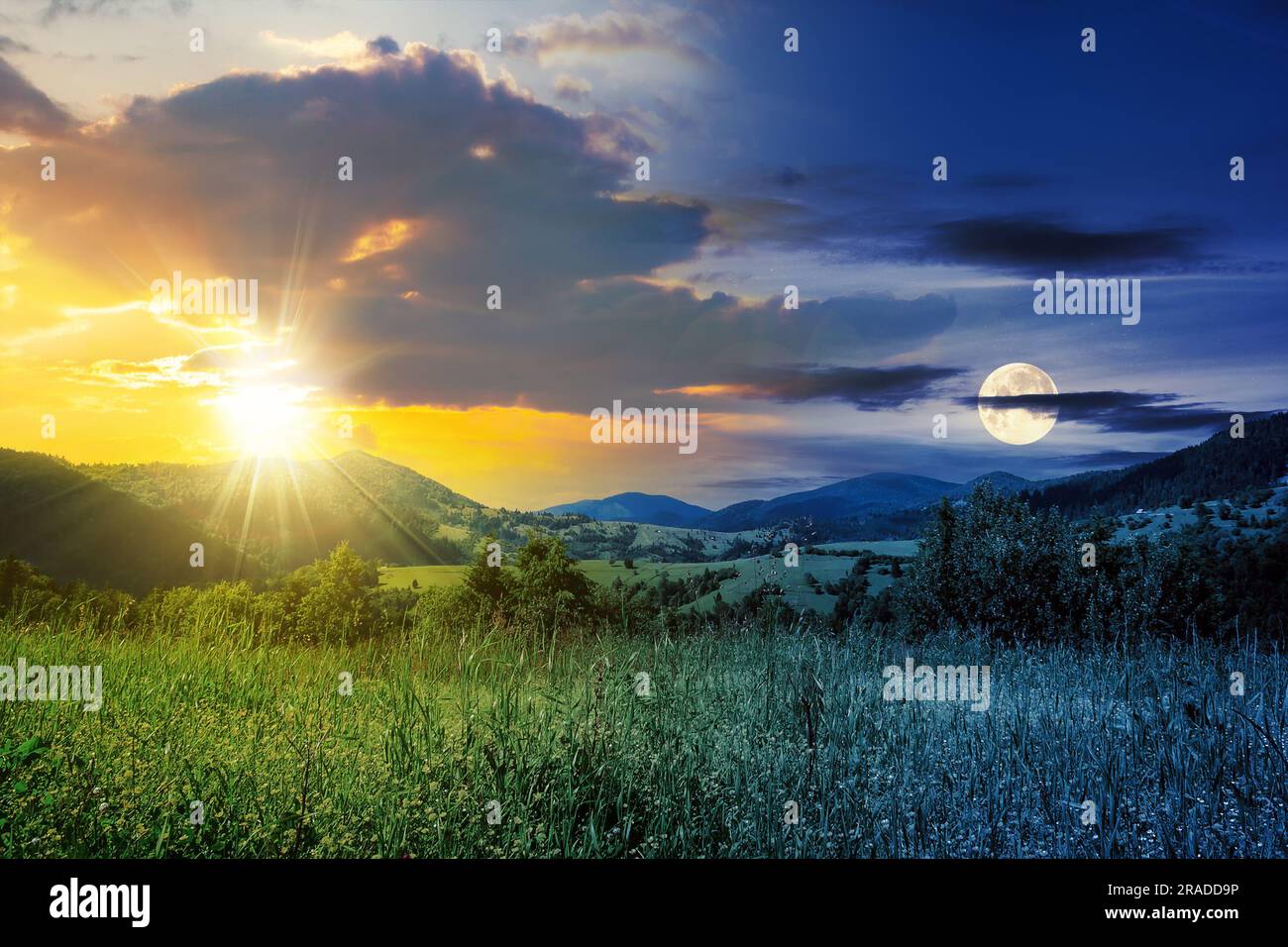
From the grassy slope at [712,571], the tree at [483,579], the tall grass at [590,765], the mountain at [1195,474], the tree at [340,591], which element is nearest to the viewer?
the tall grass at [590,765]

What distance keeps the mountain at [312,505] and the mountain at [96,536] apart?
0.31m

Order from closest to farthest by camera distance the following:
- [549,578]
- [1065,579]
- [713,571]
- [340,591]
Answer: [340,591], [713,571], [549,578], [1065,579]

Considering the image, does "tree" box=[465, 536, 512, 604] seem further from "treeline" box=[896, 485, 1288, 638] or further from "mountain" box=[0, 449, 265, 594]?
"treeline" box=[896, 485, 1288, 638]

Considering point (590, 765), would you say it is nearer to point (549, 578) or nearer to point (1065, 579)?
point (549, 578)

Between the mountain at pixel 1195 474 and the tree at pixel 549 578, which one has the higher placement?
the mountain at pixel 1195 474

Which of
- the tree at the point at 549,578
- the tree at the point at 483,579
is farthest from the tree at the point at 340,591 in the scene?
the tree at the point at 549,578

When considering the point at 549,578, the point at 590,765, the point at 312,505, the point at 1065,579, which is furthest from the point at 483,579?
the point at 1065,579

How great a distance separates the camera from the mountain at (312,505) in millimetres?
14109

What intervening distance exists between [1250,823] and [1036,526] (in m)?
10.7

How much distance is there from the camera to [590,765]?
5918 millimetres

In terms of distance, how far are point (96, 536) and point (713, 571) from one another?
11.1 meters

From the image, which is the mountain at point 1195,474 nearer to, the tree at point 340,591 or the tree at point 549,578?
the tree at point 549,578

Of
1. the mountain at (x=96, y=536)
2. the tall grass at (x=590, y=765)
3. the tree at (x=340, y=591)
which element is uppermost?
the mountain at (x=96, y=536)

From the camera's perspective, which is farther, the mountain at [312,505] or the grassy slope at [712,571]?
the mountain at [312,505]
